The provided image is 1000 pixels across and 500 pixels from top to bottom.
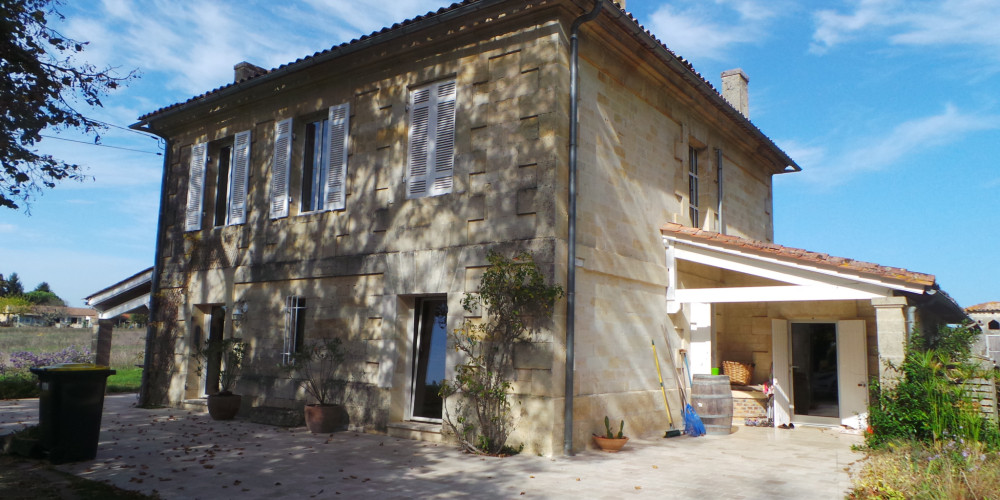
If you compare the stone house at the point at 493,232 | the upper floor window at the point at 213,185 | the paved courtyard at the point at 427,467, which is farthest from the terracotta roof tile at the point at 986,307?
the upper floor window at the point at 213,185

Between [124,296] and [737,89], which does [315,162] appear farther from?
[737,89]

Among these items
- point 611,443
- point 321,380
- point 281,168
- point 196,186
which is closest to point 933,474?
point 611,443

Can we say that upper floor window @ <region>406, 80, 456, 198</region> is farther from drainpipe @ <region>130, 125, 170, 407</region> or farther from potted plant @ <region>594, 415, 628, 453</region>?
drainpipe @ <region>130, 125, 170, 407</region>

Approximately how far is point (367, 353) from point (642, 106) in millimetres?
5402

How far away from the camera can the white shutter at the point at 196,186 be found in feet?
40.2

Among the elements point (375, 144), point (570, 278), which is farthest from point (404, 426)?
point (375, 144)

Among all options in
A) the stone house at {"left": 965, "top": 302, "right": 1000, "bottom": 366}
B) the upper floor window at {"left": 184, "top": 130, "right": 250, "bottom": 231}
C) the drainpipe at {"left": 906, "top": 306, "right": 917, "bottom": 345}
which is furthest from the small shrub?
the stone house at {"left": 965, "top": 302, "right": 1000, "bottom": 366}

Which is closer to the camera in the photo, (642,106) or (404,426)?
(404,426)

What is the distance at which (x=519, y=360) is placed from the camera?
7750mm

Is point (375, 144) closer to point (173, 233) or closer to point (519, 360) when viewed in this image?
point (519, 360)

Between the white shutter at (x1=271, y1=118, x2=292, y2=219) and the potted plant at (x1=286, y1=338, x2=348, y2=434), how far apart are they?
7.69 ft

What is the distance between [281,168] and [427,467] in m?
6.12

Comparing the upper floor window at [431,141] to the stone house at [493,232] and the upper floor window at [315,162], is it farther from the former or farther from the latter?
the upper floor window at [315,162]

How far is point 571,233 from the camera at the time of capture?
7.85 meters
